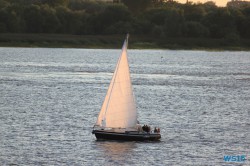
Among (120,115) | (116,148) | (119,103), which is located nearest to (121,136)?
(120,115)

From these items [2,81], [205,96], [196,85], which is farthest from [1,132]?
[196,85]

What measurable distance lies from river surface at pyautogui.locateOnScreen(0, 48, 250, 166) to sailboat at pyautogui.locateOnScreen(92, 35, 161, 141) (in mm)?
870

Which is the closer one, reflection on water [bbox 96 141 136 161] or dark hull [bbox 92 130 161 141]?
reflection on water [bbox 96 141 136 161]

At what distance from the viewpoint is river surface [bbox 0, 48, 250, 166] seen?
243 feet

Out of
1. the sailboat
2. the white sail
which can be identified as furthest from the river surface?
the white sail

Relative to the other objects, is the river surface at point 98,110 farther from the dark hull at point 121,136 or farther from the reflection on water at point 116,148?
the dark hull at point 121,136

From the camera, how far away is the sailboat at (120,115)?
262 ft

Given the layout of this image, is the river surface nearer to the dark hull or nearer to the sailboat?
the dark hull

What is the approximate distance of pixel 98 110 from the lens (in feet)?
356

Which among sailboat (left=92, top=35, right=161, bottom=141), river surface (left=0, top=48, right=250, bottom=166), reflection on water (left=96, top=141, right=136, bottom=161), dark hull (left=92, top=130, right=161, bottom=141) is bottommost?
river surface (left=0, top=48, right=250, bottom=166)

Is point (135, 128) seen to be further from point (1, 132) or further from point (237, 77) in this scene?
point (237, 77)

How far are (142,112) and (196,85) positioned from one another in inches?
2098

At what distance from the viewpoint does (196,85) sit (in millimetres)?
159750

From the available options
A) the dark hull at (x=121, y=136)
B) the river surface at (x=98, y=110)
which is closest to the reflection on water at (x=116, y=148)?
the river surface at (x=98, y=110)
